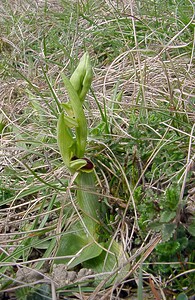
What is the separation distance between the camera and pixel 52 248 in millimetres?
1120

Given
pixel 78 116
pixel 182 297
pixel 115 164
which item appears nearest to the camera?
pixel 182 297

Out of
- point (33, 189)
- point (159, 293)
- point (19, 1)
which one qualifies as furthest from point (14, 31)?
point (159, 293)

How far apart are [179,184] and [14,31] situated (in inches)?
54.0

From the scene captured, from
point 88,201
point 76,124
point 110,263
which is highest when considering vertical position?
point 76,124

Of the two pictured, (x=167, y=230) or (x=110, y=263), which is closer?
(x=167, y=230)

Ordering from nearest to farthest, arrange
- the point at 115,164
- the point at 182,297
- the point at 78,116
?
the point at 182,297 → the point at 78,116 → the point at 115,164

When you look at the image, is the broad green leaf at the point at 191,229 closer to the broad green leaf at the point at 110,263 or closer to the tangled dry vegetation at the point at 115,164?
the tangled dry vegetation at the point at 115,164

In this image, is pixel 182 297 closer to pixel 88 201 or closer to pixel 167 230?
pixel 167 230

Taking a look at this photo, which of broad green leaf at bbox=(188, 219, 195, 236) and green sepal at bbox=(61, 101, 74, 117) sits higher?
green sepal at bbox=(61, 101, 74, 117)

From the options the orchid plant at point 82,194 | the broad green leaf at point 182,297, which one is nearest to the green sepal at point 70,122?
the orchid plant at point 82,194

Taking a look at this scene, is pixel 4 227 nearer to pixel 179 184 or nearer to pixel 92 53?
pixel 179 184

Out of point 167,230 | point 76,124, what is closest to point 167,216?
point 167,230

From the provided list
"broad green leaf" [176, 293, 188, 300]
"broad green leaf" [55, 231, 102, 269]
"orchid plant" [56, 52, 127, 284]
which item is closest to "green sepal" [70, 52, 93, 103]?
"orchid plant" [56, 52, 127, 284]

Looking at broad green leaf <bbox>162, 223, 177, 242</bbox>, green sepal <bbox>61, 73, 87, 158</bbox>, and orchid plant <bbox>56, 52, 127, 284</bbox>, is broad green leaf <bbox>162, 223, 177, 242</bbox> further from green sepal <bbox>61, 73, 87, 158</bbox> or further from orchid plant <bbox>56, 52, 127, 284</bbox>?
green sepal <bbox>61, 73, 87, 158</bbox>
